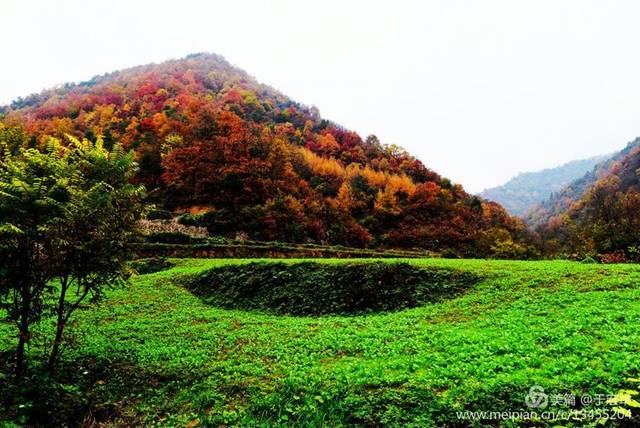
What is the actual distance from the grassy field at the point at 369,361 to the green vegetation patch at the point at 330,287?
1166mm

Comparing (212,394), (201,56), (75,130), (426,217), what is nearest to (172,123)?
(75,130)

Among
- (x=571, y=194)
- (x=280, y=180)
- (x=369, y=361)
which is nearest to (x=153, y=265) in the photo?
(x=369, y=361)

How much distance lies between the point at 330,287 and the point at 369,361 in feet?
29.5

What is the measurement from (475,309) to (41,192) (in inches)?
518

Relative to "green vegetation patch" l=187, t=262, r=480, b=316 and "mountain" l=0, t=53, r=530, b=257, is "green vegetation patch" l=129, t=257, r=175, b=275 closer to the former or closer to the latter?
"green vegetation patch" l=187, t=262, r=480, b=316

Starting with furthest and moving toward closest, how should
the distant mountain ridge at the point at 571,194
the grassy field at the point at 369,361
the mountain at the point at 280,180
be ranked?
the distant mountain ridge at the point at 571,194, the mountain at the point at 280,180, the grassy field at the point at 369,361

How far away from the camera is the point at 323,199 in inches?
2274

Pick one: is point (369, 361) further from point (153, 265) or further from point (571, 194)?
point (571, 194)

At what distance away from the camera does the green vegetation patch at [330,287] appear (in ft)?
55.2

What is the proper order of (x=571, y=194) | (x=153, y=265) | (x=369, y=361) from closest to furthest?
(x=369, y=361) → (x=153, y=265) → (x=571, y=194)

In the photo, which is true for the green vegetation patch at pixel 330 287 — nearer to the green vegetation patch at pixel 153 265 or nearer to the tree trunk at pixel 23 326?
the green vegetation patch at pixel 153 265

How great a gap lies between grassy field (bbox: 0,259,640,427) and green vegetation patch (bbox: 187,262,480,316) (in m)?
1.17

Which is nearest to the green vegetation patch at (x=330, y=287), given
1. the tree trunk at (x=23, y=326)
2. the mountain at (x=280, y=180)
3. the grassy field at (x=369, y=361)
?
the grassy field at (x=369, y=361)

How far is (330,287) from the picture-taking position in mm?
18703
